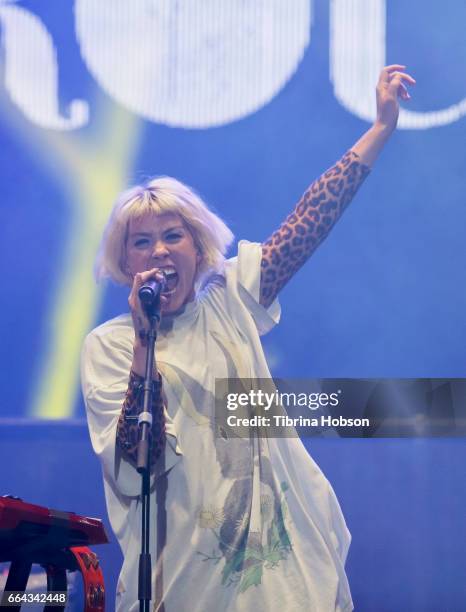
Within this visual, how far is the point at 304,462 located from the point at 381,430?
271 mm

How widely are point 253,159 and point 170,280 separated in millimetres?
519

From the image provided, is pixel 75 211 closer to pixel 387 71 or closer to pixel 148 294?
pixel 148 294

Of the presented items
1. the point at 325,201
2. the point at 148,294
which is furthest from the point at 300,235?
the point at 148,294

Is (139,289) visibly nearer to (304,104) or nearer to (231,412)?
(231,412)

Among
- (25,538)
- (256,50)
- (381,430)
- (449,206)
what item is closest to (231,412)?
(381,430)

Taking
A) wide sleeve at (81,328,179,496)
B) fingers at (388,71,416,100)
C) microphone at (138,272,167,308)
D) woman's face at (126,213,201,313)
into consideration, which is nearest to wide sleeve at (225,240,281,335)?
woman's face at (126,213,201,313)

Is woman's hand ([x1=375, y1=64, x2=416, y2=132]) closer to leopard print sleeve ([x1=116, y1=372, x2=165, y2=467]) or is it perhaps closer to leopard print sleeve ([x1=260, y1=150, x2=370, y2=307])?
leopard print sleeve ([x1=260, y1=150, x2=370, y2=307])

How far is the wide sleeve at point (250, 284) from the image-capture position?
3.18m

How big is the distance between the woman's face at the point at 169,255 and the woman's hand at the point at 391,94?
779 mm

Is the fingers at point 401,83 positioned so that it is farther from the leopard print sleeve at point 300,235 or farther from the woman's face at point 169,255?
the woman's face at point 169,255

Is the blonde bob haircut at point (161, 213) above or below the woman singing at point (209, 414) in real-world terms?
above

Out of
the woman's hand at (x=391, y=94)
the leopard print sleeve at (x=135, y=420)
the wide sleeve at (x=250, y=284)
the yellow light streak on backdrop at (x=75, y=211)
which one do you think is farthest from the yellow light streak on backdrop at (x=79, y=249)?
the woman's hand at (x=391, y=94)

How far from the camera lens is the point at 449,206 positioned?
320 cm

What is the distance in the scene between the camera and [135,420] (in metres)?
2.99
